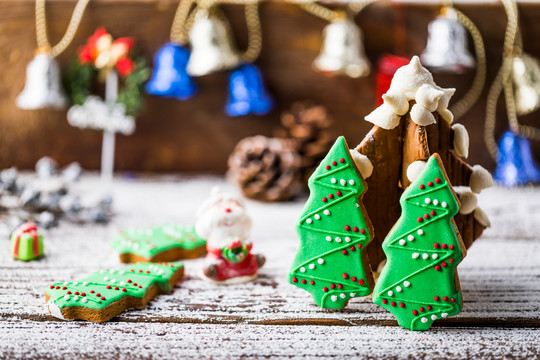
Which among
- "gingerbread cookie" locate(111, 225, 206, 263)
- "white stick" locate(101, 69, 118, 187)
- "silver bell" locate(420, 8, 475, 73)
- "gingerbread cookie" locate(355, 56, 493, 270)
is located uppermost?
"silver bell" locate(420, 8, 475, 73)

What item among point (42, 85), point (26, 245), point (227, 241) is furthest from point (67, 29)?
point (227, 241)

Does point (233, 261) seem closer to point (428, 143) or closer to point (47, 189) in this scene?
point (428, 143)

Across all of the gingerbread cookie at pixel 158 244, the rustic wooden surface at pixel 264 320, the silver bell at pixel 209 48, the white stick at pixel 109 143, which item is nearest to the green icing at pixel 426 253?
the rustic wooden surface at pixel 264 320

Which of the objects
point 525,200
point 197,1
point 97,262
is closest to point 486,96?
point 525,200

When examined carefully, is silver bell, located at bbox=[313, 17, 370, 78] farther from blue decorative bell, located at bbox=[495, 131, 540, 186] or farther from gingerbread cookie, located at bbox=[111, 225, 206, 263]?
gingerbread cookie, located at bbox=[111, 225, 206, 263]

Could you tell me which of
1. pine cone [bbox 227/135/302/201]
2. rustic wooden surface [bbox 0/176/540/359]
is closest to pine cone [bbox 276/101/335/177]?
pine cone [bbox 227/135/302/201]

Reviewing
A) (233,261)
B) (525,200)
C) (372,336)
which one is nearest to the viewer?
(372,336)

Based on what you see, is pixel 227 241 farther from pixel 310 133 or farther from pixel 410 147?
pixel 310 133
